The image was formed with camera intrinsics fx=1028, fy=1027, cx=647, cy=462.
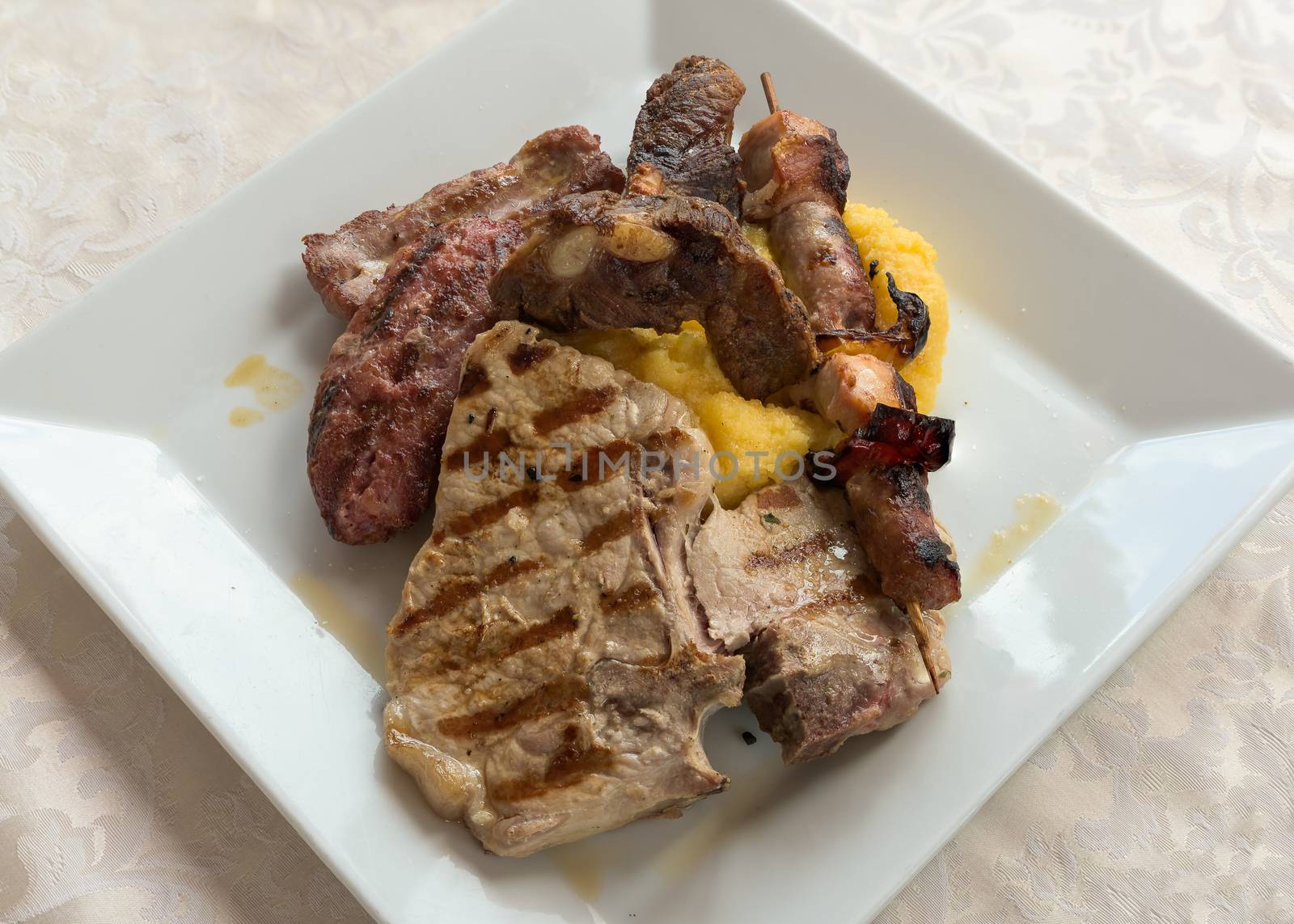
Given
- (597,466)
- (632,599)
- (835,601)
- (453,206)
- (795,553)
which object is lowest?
(835,601)

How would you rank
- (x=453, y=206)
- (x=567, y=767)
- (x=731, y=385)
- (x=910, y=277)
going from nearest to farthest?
(x=567, y=767)
(x=731, y=385)
(x=910, y=277)
(x=453, y=206)

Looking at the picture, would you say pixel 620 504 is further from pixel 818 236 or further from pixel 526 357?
pixel 818 236

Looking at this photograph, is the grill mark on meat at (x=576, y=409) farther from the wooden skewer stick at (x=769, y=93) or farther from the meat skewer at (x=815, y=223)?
the wooden skewer stick at (x=769, y=93)

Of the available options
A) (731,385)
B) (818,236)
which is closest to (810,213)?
(818,236)

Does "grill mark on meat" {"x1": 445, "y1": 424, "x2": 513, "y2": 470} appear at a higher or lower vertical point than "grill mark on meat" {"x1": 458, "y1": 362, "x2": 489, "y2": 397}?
lower

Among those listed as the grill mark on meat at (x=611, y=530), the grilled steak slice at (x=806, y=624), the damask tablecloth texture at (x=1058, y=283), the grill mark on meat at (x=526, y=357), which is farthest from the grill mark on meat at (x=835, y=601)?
the grill mark on meat at (x=526, y=357)

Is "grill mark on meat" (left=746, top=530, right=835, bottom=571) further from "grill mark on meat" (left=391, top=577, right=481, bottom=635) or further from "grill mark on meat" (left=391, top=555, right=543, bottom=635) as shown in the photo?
"grill mark on meat" (left=391, top=577, right=481, bottom=635)

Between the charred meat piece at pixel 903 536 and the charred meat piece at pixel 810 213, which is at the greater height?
the charred meat piece at pixel 810 213

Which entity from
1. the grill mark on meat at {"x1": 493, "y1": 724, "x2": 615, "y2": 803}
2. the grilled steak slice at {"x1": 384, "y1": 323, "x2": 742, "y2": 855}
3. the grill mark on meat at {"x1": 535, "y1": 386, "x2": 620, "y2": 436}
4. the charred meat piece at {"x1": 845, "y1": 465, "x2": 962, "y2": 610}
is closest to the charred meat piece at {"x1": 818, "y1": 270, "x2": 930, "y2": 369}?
the charred meat piece at {"x1": 845, "y1": 465, "x2": 962, "y2": 610}
